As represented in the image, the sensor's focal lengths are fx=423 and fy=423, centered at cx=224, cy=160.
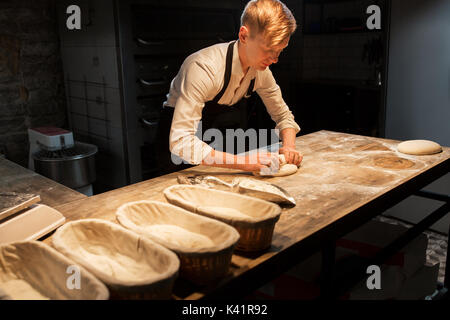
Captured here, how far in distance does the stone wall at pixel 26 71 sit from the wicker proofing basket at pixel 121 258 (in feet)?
9.63

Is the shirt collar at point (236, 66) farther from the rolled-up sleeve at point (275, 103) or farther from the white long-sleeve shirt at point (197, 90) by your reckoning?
the rolled-up sleeve at point (275, 103)

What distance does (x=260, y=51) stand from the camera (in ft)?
5.89

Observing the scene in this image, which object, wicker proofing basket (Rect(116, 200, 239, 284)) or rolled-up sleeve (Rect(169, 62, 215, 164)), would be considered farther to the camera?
rolled-up sleeve (Rect(169, 62, 215, 164))

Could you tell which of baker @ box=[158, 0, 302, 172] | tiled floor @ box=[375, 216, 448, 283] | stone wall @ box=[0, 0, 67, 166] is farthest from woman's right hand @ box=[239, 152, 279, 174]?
stone wall @ box=[0, 0, 67, 166]

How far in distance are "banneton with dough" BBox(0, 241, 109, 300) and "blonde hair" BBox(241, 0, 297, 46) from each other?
3.91 ft

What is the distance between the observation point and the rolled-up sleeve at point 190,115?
177cm

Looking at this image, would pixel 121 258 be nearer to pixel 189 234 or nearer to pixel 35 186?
pixel 189 234

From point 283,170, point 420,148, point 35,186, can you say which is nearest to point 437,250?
point 420,148

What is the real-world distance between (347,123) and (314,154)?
8.10ft

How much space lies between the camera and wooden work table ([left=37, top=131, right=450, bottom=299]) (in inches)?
42.0

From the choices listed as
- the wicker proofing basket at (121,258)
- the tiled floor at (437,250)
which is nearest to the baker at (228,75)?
the wicker proofing basket at (121,258)

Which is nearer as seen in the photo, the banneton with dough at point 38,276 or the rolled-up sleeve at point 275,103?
the banneton with dough at point 38,276

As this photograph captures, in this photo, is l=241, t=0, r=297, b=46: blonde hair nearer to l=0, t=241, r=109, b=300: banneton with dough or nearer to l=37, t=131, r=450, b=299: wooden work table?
l=37, t=131, r=450, b=299: wooden work table

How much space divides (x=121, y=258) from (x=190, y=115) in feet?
2.96
